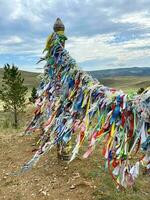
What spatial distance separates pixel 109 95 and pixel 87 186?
10.6ft

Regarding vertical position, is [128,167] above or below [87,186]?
above

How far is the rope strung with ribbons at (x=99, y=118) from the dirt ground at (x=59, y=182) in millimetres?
1240

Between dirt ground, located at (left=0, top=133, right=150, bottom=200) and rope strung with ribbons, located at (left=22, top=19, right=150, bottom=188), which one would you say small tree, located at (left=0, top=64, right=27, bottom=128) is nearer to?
dirt ground, located at (left=0, top=133, right=150, bottom=200)

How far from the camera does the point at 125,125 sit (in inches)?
244

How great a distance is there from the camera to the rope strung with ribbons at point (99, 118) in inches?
234

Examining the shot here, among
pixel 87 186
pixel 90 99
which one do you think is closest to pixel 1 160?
pixel 87 186

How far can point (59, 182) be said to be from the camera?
975 cm

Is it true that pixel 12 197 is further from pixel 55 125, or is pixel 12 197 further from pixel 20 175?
pixel 55 125

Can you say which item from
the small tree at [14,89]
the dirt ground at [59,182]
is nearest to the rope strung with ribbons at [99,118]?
the dirt ground at [59,182]

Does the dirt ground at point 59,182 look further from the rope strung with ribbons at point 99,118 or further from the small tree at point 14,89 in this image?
the small tree at point 14,89

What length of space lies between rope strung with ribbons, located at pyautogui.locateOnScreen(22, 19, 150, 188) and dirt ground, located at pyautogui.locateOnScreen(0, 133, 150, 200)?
1240 mm

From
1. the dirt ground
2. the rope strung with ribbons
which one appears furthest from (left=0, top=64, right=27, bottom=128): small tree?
the rope strung with ribbons

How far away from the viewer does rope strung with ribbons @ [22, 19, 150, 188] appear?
19.5 ft

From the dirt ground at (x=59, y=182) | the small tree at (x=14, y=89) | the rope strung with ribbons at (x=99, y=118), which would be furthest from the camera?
the small tree at (x=14, y=89)
